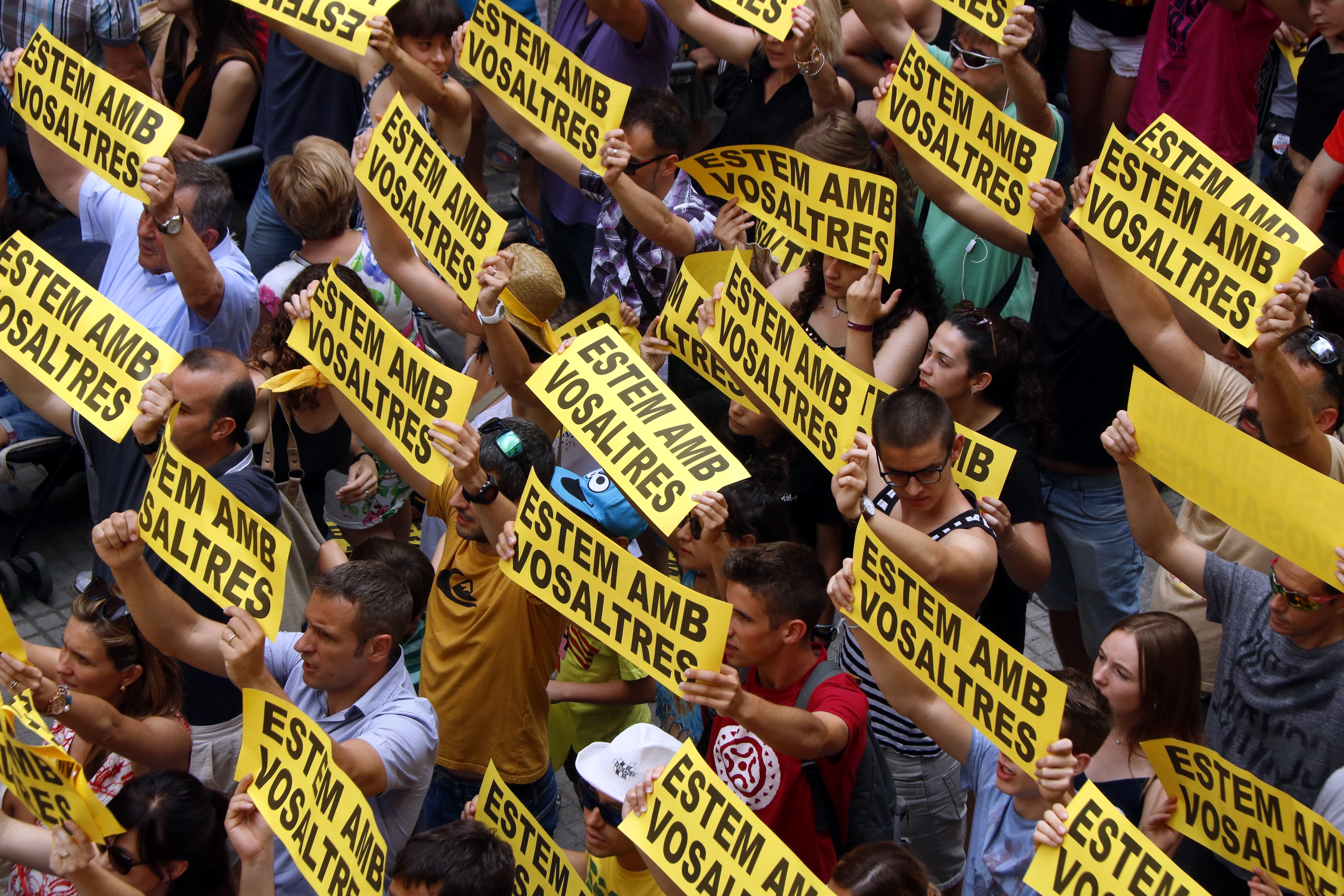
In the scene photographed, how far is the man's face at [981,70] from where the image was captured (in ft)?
18.7

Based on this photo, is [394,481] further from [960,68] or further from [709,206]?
[960,68]

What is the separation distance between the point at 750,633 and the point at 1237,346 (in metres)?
2.17

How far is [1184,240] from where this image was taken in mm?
4309

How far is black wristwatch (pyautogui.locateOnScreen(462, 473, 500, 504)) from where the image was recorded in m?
4.37

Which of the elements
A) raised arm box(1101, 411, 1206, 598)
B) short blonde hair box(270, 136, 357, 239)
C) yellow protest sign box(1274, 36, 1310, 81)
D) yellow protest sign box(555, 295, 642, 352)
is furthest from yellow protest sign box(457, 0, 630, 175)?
yellow protest sign box(1274, 36, 1310, 81)

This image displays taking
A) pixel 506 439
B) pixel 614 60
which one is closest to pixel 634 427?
pixel 506 439

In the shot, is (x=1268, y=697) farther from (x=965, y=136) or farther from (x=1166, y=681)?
(x=965, y=136)

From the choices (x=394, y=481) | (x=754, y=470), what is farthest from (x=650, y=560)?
(x=394, y=481)

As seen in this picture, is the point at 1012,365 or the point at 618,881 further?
the point at 1012,365

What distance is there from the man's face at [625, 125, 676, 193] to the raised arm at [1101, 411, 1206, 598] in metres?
2.49

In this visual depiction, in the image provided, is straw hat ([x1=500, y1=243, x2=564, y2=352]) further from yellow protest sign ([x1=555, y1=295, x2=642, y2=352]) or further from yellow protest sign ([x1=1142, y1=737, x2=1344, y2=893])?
yellow protest sign ([x1=1142, y1=737, x2=1344, y2=893])

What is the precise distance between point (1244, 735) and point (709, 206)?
10.7ft

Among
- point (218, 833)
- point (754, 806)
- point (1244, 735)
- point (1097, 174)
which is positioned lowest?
point (218, 833)

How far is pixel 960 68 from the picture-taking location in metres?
5.79
